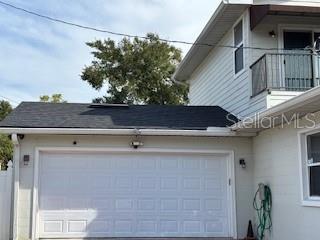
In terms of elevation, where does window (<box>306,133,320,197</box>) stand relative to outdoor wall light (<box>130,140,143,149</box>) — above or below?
below

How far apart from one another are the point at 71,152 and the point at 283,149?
4799 mm

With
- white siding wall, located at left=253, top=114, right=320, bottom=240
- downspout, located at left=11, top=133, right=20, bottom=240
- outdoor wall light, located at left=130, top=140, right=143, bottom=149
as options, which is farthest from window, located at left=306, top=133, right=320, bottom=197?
downspout, located at left=11, top=133, right=20, bottom=240

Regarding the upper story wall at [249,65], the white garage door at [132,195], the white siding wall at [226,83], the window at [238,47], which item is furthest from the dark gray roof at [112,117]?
the window at [238,47]

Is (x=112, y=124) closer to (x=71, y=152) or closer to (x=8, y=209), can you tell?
(x=71, y=152)

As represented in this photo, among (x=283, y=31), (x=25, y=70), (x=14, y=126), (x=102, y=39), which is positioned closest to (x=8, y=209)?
(x=14, y=126)

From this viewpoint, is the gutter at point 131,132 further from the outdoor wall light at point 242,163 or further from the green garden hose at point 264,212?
the green garden hose at point 264,212

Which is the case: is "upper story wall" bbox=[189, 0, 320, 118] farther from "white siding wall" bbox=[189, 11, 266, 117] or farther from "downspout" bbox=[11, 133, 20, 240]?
"downspout" bbox=[11, 133, 20, 240]

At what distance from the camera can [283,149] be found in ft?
33.4

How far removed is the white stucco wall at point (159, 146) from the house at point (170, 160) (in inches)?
0.9

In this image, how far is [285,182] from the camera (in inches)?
396

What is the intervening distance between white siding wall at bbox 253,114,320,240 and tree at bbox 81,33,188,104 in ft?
61.0

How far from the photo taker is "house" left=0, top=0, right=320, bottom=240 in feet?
36.2

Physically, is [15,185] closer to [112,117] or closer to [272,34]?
[112,117]

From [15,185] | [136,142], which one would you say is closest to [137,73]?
[136,142]
